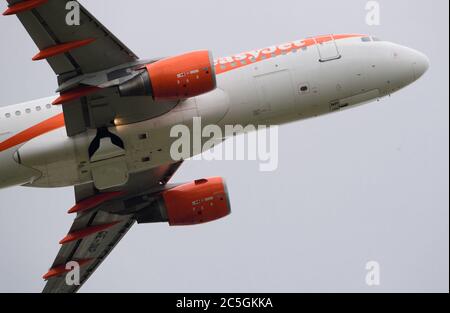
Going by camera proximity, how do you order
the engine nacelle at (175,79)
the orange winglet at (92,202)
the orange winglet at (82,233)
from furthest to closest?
the orange winglet at (82,233) → the orange winglet at (92,202) → the engine nacelle at (175,79)

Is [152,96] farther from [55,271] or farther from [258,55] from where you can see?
[55,271]

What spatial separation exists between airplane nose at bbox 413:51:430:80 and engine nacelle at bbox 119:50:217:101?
9.53m

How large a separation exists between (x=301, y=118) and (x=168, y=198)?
23.0 feet

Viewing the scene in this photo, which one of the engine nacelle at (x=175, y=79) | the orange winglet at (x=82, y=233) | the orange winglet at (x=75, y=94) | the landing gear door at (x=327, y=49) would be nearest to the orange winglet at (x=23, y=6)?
the orange winglet at (x=75, y=94)

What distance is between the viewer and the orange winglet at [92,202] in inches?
1544

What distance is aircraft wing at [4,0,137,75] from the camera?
3216cm

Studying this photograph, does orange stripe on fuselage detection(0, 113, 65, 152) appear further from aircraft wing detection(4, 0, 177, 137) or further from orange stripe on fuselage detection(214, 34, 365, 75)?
orange stripe on fuselage detection(214, 34, 365, 75)

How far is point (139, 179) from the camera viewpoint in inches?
1576

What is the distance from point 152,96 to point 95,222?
9556 mm

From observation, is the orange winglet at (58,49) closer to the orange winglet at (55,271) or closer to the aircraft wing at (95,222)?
the aircraft wing at (95,222)

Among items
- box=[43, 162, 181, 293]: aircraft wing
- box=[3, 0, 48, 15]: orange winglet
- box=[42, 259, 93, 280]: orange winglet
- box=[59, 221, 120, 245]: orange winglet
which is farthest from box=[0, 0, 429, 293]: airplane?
box=[42, 259, 93, 280]: orange winglet

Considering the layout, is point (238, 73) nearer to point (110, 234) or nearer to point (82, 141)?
point (82, 141)

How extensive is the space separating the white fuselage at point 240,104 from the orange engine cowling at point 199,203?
2937 millimetres

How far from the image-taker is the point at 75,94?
3388cm
